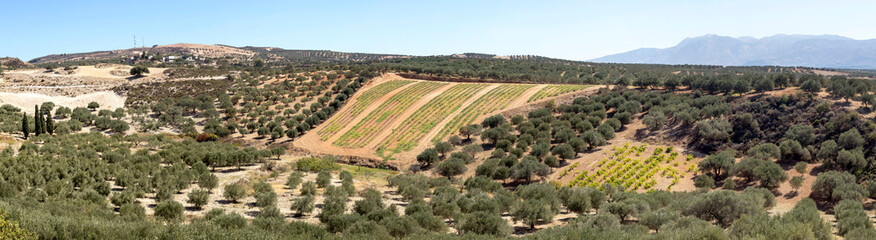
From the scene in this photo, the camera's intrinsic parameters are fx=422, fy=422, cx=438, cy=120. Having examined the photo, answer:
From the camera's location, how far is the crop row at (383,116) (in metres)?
61.1

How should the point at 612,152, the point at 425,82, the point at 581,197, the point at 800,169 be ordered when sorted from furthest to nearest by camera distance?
the point at 425,82
the point at 612,152
the point at 800,169
the point at 581,197

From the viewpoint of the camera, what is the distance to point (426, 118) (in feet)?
221

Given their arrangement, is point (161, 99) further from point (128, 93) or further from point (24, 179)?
point (24, 179)

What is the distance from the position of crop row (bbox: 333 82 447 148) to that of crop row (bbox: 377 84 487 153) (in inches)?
129

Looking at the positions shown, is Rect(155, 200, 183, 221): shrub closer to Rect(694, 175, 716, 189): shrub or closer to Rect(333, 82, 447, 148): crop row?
Rect(694, 175, 716, 189): shrub

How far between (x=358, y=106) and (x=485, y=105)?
23668mm

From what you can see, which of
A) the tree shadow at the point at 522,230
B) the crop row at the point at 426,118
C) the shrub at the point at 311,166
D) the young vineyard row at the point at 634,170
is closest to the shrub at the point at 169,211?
the shrub at the point at 311,166

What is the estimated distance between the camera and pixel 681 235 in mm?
16375

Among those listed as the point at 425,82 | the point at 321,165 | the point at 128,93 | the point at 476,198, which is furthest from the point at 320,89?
the point at 476,198

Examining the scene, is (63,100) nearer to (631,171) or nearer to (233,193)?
(233,193)

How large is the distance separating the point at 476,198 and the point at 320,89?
6771 centimetres

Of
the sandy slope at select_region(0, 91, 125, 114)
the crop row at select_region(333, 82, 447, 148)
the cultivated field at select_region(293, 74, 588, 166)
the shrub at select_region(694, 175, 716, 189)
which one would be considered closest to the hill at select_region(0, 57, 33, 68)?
the sandy slope at select_region(0, 91, 125, 114)

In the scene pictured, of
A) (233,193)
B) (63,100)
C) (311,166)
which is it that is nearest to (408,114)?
(311,166)

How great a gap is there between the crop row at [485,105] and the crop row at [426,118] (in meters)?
2.62
